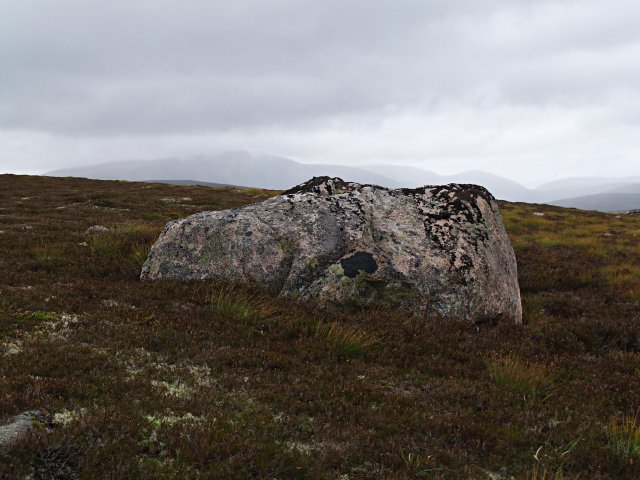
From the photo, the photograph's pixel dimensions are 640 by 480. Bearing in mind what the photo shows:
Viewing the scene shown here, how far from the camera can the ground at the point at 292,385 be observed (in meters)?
5.12

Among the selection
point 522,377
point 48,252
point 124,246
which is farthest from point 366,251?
point 48,252

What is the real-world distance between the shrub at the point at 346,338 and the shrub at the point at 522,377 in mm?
2234

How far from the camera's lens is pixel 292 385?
23.2ft

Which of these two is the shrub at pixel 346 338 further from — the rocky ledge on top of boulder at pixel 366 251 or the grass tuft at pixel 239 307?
the rocky ledge on top of boulder at pixel 366 251

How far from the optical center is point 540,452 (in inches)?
224

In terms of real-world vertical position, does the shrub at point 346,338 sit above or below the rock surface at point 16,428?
above

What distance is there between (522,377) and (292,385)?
12.3 feet

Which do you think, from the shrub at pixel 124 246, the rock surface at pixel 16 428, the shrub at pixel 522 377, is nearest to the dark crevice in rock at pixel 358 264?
the shrub at pixel 522 377

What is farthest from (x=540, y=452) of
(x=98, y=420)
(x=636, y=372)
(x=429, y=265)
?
(x=429, y=265)

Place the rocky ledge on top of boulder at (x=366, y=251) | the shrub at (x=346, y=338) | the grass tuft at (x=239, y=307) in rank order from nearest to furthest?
1. the shrub at (x=346, y=338)
2. the grass tuft at (x=239, y=307)
3. the rocky ledge on top of boulder at (x=366, y=251)

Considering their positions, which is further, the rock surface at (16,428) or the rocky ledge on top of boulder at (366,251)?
the rocky ledge on top of boulder at (366,251)

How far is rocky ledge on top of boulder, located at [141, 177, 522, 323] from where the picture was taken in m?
11.1

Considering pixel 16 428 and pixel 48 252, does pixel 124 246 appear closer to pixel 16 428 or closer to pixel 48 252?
pixel 48 252

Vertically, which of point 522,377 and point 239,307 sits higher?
point 239,307
